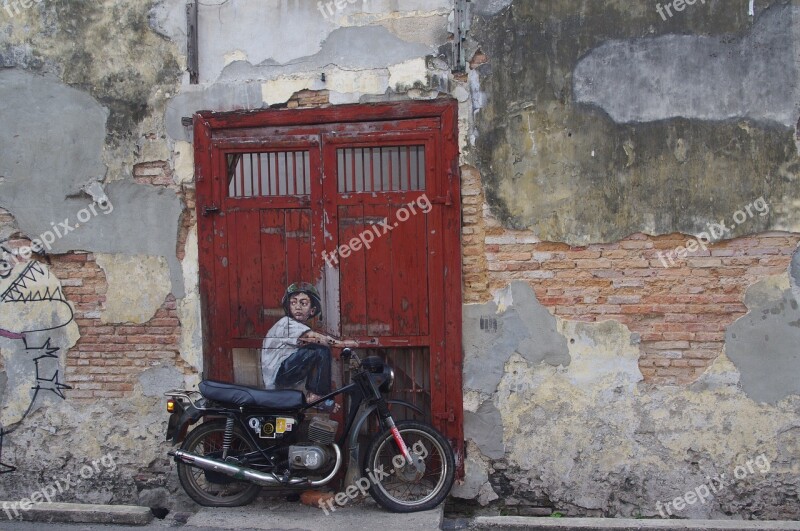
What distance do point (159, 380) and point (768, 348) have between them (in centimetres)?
454

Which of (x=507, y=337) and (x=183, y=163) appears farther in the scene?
(x=183, y=163)

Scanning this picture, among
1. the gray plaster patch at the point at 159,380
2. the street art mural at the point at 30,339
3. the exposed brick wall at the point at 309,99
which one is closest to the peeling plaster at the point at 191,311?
the gray plaster patch at the point at 159,380

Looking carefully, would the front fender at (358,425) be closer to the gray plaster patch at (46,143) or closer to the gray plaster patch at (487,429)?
the gray plaster patch at (487,429)

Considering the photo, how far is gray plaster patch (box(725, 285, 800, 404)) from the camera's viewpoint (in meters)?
5.12

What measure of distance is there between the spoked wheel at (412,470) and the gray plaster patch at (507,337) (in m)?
0.52

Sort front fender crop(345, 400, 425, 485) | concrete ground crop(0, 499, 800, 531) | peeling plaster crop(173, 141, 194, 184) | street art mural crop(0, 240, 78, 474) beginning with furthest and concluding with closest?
street art mural crop(0, 240, 78, 474)
peeling plaster crop(173, 141, 194, 184)
front fender crop(345, 400, 425, 485)
concrete ground crop(0, 499, 800, 531)

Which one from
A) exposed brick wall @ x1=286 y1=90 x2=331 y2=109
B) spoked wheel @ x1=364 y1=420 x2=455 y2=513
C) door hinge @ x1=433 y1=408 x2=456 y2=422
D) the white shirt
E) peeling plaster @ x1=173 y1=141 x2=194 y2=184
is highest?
exposed brick wall @ x1=286 y1=90 x2=331 y2=109

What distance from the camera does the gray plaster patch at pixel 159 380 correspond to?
5.70 metres

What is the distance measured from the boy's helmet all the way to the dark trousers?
0.28m

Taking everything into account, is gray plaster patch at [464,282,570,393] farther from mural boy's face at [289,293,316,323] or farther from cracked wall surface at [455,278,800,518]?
mural boy's face at [289,293,316,323]

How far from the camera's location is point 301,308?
554 centimetres

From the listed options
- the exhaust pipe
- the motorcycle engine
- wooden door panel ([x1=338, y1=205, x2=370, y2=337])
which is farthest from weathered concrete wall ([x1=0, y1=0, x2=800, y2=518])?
the motorcycle engine

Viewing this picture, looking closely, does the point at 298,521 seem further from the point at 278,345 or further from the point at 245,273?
the point at 245,273

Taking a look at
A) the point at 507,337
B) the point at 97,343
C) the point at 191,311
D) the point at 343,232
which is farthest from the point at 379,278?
the point at 97,343
